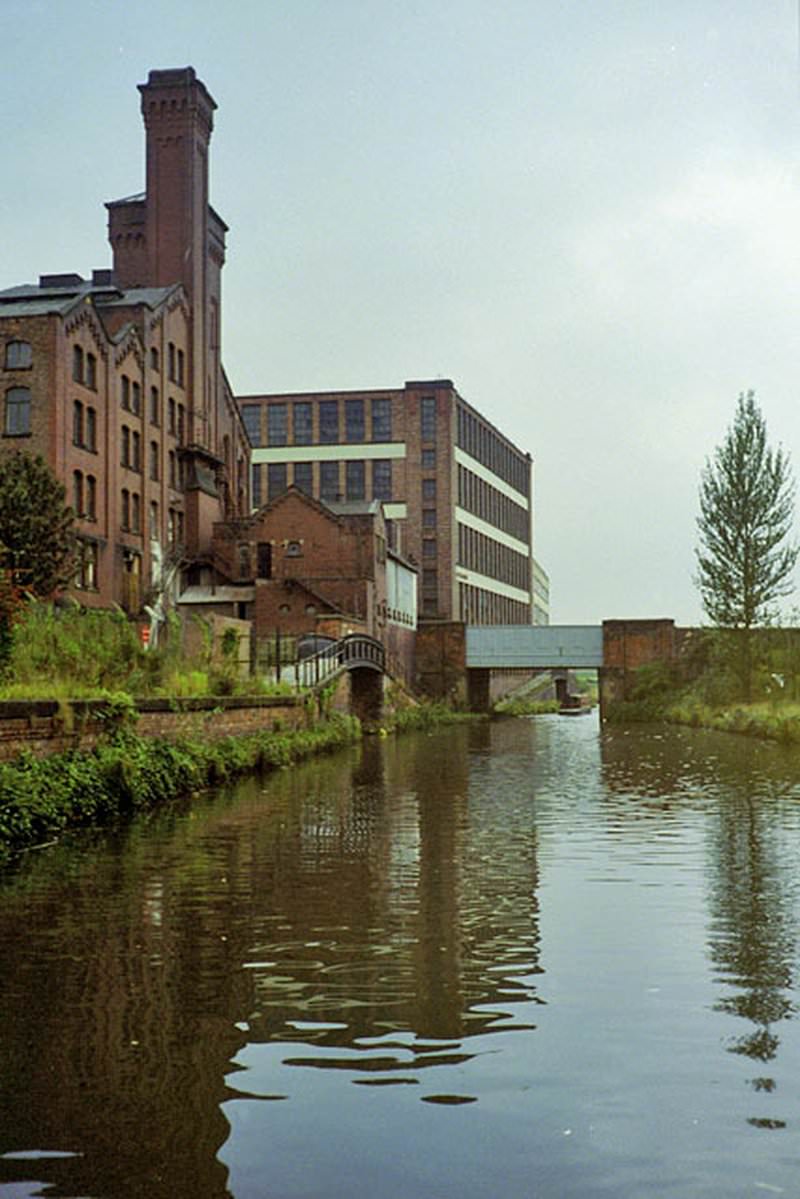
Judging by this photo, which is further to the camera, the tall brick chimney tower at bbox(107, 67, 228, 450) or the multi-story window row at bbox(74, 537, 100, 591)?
the tall brick chimney tower at bbox(107, 67, 228, 450)

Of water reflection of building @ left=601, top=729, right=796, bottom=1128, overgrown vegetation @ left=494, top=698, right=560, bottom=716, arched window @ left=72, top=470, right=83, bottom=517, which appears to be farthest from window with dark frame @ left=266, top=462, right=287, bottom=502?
water reflection of building @ left=601, top=729, right=796, bottom=1128

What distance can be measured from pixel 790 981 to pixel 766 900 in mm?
2982

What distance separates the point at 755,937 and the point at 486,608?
8250 centimetres

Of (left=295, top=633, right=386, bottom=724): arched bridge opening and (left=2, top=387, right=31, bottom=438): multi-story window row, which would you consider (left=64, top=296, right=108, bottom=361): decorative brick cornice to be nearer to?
(left=2, top=387, right=31, bottom=438): multi-story window row

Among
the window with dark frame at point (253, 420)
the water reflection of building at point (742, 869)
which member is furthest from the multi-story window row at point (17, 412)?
the window with dark frame at point (253, 420)

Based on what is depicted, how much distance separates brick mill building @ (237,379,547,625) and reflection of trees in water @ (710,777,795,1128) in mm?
62816

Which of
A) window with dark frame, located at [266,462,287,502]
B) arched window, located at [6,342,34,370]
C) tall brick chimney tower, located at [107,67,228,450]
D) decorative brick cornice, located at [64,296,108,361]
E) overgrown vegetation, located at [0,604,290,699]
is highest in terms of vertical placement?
tall brick chimney tower, located at [107,67,228,450]

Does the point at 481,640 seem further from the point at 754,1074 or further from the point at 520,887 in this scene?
the point at 754,1074

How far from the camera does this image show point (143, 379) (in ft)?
162

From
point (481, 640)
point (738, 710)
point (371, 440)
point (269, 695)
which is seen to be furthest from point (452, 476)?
point (269, 695)

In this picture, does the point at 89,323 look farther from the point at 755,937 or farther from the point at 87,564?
the point at 755,937

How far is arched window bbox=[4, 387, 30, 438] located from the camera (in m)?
42.0

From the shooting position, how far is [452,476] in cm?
8081

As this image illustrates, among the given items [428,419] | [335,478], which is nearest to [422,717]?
[428,419]
